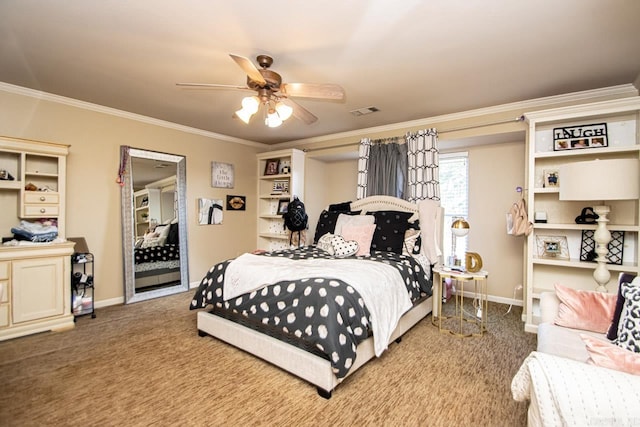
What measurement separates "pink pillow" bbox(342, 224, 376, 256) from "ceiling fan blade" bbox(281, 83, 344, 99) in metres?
1.71

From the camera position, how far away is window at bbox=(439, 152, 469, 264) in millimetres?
4113

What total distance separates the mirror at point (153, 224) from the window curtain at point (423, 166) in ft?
10.7

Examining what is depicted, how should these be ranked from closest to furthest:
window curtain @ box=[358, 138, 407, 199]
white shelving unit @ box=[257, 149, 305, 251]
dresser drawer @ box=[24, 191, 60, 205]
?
dresser drawer @ box=[24, 191, 60, 205], window curtain @ box=[358, 138, 407, 199], white shelving unit @ box=[257, 149, 305, 251]

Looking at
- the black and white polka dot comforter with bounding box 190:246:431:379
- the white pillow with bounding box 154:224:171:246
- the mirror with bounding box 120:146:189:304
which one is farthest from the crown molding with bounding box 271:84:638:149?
the white pillow with bounding box 154:224:171:246

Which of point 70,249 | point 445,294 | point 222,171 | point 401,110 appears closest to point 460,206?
point 445,294

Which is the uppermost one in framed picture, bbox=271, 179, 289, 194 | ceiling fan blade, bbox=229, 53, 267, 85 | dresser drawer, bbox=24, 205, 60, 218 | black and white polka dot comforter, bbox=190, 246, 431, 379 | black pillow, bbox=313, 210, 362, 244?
ceiling fan blade, bbox=229, 53, 267, 85

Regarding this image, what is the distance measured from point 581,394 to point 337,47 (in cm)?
239

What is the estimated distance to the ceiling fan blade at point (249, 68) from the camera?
1863mm

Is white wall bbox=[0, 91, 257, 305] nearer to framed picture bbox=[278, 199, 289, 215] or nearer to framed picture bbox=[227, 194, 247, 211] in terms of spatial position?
framed picture bbox=[227, 194, 247, 211]

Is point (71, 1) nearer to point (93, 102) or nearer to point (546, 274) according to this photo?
point (93, 102)

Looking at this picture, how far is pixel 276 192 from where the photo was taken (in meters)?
5.17

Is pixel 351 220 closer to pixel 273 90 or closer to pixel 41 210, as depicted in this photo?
pixel 273 90

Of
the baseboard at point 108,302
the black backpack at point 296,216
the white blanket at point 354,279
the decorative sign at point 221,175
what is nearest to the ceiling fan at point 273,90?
the white blanket at point 354,279

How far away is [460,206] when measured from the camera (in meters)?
4.14
